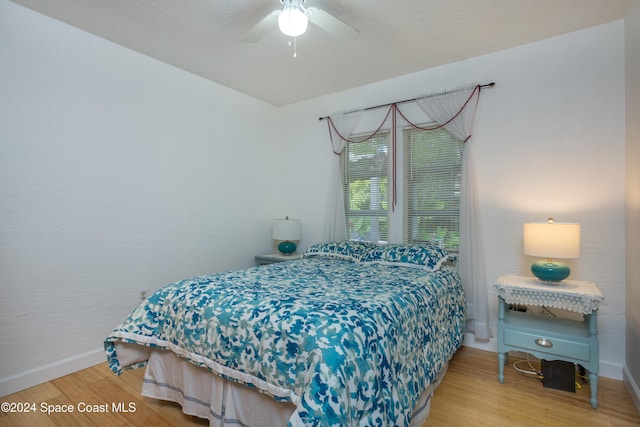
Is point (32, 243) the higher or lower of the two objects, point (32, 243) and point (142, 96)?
the lower

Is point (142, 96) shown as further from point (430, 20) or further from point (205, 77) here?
point (430, 20)

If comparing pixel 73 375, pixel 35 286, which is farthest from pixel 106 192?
pixel 73 375

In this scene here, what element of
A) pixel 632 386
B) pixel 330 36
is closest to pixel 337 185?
pixel 330 36

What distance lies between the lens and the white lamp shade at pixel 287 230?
13.0 ft

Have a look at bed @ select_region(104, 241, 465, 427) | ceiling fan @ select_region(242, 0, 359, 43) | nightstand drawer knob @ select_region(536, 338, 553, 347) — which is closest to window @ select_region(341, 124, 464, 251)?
bed @ select_region(104, 241, 465, 427)

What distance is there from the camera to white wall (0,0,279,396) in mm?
2297

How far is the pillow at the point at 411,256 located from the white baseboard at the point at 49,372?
7.86 feet

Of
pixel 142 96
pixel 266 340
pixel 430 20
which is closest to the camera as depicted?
pixel 266 340

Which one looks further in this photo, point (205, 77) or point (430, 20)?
point (205, 77)

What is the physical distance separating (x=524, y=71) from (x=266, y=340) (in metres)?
2.96

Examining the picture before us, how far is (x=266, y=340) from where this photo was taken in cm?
154

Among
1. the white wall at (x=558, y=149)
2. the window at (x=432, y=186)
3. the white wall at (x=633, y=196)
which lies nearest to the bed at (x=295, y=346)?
the window at (x=432, y=186)

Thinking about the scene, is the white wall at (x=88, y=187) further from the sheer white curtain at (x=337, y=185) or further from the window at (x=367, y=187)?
the window at (x=367, y=187)

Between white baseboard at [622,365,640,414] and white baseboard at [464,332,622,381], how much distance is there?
4 centimetres
